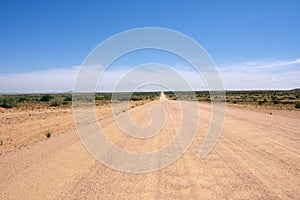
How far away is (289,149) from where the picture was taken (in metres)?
9.37

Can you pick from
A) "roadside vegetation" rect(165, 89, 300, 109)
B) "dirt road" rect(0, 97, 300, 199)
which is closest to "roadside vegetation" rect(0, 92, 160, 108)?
"roadside vegetation" rect(165, 89, 300, 109)

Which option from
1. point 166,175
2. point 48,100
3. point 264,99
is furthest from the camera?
point 48,100

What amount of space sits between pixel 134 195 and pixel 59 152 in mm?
5021

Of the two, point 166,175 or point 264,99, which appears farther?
point 264,99

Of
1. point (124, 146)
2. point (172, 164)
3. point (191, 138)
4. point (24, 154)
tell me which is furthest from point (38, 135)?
point (172, 164)

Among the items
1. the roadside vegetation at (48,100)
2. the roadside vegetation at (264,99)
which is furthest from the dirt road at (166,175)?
the roadside vegetation at (48,100)

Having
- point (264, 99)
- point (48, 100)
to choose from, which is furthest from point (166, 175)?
point (48, 100)

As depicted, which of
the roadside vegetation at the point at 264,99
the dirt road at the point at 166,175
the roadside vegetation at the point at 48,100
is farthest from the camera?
the roadside vegetation at the point at 48,100

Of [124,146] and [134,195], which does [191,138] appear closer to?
[124,146]

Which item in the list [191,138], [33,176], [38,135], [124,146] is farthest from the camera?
[38,135]

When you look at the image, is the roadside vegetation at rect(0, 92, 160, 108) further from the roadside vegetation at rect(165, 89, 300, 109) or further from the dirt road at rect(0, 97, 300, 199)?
the dirt road at rect(0, 97, 300, 199)

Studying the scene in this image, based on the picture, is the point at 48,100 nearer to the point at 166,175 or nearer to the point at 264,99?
the point at 264,99

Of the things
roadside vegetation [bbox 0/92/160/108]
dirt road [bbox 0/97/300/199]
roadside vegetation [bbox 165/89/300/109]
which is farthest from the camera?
roadside vegetation [bbox 0/92/160/108]

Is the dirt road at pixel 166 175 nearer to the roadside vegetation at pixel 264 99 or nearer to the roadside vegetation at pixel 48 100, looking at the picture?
the roadside vegetation at pixel 264 99
